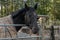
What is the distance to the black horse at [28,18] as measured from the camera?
5568 millimetres

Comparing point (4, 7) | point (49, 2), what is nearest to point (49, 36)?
point (49, 2)

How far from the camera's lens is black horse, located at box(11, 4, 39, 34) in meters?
5.57

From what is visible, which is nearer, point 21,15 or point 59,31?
point 21,15

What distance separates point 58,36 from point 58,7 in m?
2.87

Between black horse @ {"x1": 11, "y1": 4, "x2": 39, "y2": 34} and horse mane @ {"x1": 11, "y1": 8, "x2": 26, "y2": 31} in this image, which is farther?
horse mane @ {"x1": 11, "y1": 8, "x2": 26, "y2": 31}

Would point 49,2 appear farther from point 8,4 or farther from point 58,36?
point 58,36

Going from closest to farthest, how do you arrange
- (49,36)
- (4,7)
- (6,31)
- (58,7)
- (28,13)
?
(6,31)
(28,13)
(49,36)
(58,7)
(4,7)

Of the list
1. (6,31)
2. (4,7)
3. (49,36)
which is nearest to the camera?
(6,31)

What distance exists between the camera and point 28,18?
579 centimetres

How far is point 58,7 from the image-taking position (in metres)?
10.5

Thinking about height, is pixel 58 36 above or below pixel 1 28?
below

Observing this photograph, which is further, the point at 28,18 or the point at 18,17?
the point at 18,17

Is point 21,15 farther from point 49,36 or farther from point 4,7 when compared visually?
point 4,7

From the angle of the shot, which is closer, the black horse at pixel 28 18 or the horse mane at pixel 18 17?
the black horse at pixel 28 18
